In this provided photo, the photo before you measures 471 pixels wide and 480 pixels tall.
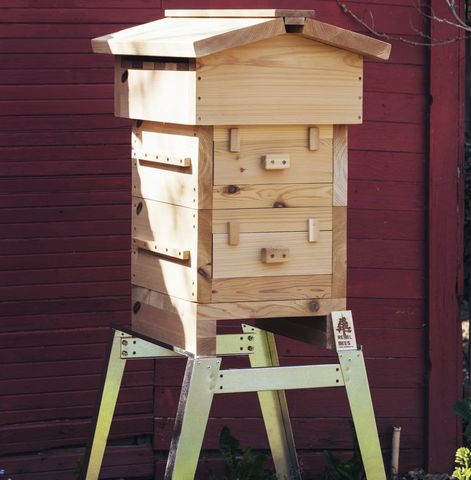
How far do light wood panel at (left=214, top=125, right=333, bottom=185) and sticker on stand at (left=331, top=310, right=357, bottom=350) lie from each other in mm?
529

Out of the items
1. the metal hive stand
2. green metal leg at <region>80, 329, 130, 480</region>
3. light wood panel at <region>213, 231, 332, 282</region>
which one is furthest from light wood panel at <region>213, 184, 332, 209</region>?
green metal leg at <region>80, 329, 130, 480</region>

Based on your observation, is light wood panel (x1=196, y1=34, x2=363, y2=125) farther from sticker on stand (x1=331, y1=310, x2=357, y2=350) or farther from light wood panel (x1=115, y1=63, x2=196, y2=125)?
sticker on stand (x1=331, y1=310, x2=357, y2=350)

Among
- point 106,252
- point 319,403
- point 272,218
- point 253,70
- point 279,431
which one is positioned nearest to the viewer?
point 253,70

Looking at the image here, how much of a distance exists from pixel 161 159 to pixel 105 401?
3.65ft

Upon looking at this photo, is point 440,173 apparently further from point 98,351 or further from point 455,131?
point 98,351

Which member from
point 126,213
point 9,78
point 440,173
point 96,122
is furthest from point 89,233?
point 440,173

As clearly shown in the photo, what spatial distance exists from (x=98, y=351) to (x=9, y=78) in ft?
5.05

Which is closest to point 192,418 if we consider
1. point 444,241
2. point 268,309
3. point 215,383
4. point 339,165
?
point 215,383

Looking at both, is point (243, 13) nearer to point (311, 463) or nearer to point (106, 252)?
point (106, 252)

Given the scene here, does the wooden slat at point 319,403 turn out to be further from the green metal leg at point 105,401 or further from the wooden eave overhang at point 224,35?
the wooden eave overhang at point 224,35

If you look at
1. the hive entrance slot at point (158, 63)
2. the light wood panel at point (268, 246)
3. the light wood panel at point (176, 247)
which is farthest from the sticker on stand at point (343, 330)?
the hive entrance slot at point (158, 63)

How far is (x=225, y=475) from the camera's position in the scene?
549 cm

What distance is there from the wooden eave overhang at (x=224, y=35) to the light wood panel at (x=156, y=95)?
0.35 feet

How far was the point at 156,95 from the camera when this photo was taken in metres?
3.74
